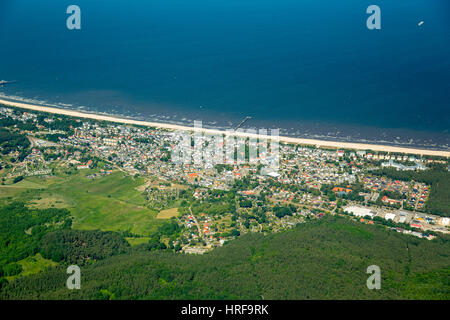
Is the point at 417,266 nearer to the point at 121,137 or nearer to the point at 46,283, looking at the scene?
the point at 46,283

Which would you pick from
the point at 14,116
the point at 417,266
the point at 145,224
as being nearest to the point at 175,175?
the point at 145,224

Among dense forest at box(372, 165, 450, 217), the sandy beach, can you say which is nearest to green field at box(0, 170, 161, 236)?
the sandy beach

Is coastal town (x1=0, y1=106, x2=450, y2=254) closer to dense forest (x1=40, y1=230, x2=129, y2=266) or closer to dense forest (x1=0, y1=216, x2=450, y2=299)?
dense forest (x1=40, y1=230, x2=129, y2=266)

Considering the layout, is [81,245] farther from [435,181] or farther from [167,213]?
[435,181]

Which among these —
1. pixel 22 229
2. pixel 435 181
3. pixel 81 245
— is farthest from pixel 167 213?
pixel 435 181

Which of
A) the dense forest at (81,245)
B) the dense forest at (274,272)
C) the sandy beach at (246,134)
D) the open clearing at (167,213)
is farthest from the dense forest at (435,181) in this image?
the dense forest at (81,245)
